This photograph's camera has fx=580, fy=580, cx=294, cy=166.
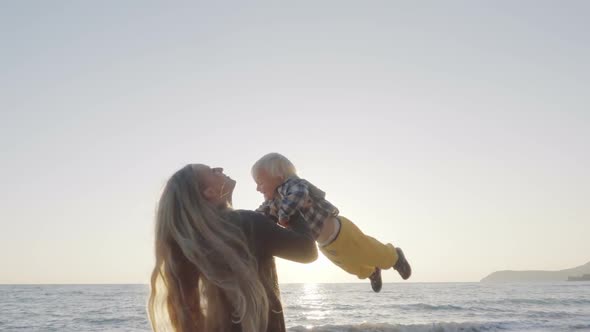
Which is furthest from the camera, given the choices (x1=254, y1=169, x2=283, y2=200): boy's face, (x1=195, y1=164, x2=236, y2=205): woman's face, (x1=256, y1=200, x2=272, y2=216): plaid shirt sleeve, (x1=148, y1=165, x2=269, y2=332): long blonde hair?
(x1=254, y1=169, x2=283, y2=200): boy's face

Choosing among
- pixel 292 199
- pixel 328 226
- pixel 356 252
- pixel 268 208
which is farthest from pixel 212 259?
pixel 356 252

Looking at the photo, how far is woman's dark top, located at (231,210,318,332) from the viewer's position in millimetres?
2297

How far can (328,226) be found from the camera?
4.56m

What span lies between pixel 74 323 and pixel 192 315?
1991cm

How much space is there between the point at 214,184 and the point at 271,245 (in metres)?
0.36

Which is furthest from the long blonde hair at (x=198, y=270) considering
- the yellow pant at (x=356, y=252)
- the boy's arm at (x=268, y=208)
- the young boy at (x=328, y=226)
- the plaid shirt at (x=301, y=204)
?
the yellow pant at (x=356, y=252)

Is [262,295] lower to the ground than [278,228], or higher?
lower

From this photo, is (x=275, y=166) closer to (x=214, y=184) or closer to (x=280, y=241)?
(x=214, y=184)

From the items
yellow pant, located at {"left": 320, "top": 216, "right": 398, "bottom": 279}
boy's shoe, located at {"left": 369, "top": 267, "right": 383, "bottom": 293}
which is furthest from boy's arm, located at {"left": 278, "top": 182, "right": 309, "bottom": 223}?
boy's shoe, located at {"left": 369, "top": 267, "right": 383, "bottom": 293}

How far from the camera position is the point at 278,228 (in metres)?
2.30

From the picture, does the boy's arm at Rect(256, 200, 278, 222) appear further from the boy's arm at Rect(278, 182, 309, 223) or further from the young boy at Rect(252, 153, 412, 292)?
the boy's arm at Rect(278, 182, 309, 223)

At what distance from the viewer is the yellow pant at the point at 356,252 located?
15.3ft

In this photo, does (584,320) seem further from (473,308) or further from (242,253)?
(242,253)

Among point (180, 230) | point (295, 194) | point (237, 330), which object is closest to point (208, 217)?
point (180, 230)
